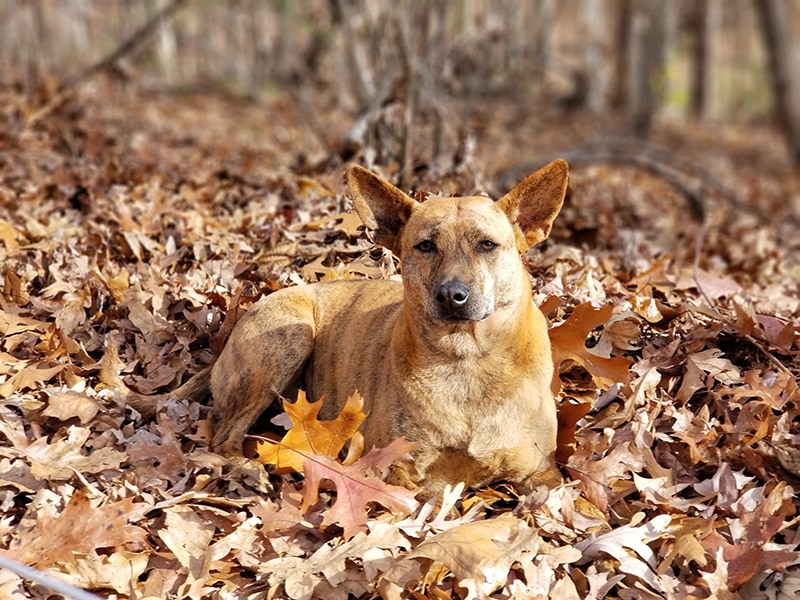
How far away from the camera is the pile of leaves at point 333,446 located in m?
3.50

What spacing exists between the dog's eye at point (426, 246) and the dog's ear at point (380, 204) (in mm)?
268

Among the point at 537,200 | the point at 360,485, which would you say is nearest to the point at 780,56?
the point at 537,200

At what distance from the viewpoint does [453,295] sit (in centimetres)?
369

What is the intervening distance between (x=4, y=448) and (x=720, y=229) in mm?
7537

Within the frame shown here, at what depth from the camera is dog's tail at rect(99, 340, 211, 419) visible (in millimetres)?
4453

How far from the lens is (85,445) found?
13.7 feet

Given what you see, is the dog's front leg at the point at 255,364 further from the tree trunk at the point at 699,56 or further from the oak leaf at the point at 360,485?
the tree trunk at the point at 699,56

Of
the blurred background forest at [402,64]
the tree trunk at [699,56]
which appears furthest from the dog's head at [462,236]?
the tree trunk at [699,56]

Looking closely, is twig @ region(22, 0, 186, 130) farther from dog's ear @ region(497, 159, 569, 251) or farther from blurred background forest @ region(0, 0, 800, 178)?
dog's ear @ region(497, 159, 569, 251)

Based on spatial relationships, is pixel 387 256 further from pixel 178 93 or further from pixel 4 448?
pixel 178 93

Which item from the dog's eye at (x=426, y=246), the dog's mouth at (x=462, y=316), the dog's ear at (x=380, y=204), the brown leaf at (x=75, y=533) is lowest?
the brown leaf at (x=75, y=533)

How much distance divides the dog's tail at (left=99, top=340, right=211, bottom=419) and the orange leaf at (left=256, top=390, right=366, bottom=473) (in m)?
0.80

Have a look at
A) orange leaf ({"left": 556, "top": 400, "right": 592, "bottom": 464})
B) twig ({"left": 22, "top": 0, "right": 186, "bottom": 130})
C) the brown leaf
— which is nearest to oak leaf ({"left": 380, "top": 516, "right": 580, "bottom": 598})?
orange leaf ({"left": 556, "top": 400, "right": 592, "bottom": 464})

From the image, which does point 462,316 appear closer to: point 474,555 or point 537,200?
point 537,200
